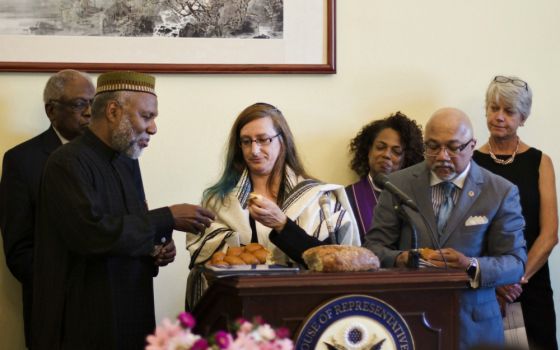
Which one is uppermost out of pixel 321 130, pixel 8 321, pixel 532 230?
pixel 321 130

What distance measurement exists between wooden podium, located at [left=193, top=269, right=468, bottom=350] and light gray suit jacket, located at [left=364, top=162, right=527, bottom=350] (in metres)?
0.60

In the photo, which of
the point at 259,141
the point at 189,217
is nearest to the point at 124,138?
the point at 189,217

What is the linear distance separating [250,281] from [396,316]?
20.4 inches

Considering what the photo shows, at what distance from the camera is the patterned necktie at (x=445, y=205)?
162 inches

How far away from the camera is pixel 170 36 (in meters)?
5.28

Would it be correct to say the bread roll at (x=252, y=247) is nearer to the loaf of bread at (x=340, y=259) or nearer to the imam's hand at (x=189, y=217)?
the imam's hand at (x=189, y=217)

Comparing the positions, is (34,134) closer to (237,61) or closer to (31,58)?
(31,58)

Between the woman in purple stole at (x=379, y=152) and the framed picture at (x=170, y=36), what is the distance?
45cm

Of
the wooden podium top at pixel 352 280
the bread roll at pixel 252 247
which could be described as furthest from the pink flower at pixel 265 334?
the bread roll at pixel 252 247

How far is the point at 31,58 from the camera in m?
5.12

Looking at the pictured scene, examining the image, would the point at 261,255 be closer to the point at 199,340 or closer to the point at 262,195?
the point at 262,195

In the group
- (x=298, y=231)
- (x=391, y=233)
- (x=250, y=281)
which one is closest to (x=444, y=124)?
(x=391, y=233)

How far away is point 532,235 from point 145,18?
8.00ft

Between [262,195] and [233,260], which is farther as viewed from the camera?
[262,195]
